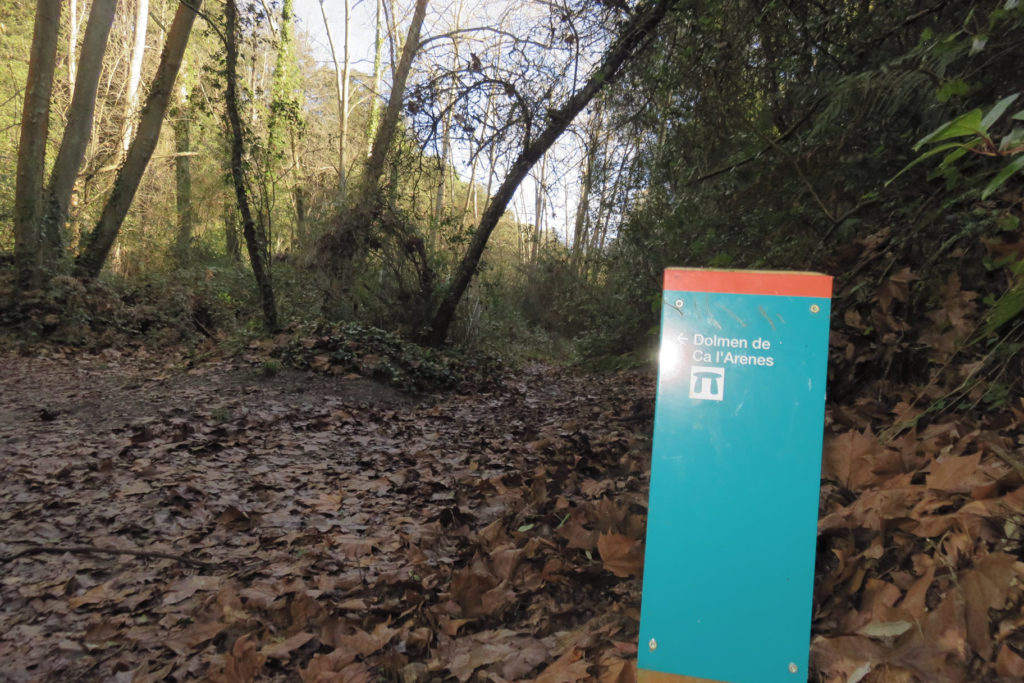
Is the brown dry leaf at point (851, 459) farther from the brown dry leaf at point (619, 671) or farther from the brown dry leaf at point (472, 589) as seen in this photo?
the brown dry leaf at point (472, 589)

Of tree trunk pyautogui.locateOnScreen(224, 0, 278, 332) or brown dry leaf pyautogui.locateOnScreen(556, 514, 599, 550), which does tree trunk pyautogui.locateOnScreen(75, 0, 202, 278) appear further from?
brown dry leaf pyautogui.locateOnScreen(556, 514, 599, 550)

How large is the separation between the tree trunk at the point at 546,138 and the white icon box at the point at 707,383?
6.00 meters

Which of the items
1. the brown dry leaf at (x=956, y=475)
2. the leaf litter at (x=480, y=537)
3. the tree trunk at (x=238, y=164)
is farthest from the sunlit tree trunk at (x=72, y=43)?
the brown dry leaf at (x=956, y=475)

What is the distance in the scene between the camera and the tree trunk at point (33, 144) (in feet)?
33.0

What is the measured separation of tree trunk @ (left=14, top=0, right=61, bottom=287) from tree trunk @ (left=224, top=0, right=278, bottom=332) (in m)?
2.99

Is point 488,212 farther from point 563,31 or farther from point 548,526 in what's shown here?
point 548,526

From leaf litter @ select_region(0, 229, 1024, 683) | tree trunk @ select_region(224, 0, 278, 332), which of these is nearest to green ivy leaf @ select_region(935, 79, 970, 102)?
leaf litter @ select_region(0, 229, 1024, 683)

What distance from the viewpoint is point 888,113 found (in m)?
3.72

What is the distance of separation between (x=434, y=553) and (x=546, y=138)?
23.6 feet

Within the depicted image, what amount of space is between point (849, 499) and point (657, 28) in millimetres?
6036

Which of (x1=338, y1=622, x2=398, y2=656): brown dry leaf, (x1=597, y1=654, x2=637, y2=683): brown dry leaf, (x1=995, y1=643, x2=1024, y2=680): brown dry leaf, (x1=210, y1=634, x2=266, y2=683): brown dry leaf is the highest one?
(x1=995, y1=643, x2=1024, y2=680): brown dry leaf

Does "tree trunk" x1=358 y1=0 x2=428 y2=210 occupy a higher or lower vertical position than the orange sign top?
higher

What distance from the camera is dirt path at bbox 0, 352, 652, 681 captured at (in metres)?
2.38

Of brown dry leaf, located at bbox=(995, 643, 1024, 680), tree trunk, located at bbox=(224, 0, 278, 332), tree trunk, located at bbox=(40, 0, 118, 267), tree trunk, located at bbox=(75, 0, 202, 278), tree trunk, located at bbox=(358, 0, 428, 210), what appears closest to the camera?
brown dry leaf, located at bbox=(995, 643, 1024, 680)
